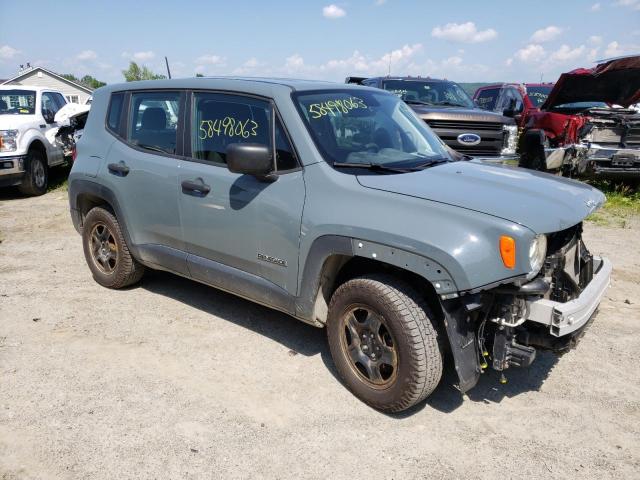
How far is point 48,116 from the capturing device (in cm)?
1109

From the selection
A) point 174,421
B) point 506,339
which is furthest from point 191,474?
point 506,339

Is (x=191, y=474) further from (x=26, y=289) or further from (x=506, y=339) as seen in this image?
(x=26, y=289)

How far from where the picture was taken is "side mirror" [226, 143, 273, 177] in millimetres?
3277

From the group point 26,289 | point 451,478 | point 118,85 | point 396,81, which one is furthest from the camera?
point 396,81

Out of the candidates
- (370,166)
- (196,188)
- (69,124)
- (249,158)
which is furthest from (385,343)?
(69,124)

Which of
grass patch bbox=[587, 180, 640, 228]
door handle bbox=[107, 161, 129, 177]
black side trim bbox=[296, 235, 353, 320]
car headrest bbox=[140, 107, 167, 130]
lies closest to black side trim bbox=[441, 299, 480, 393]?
black side trim bbox=[296, 235, 353, 320]

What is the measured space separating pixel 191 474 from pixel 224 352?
1.32 m

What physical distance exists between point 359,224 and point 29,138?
9156 millimetres

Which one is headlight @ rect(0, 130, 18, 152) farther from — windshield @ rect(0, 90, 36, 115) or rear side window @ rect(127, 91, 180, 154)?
rear side window @ rect(127, 91, 180, 154)

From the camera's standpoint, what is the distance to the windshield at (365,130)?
3.53 meters

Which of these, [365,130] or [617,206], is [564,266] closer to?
[365,130]

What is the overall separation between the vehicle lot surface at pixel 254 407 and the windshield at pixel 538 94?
991 cm

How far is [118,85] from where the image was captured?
484 centimetres

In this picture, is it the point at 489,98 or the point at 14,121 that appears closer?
the point at 14,121
